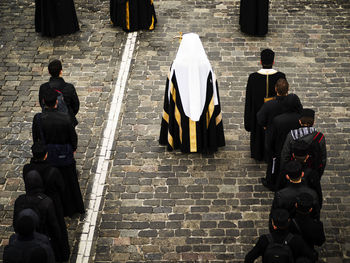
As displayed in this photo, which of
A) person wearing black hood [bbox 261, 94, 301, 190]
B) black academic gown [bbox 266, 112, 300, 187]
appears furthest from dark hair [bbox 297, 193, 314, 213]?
person wearing black hood [bbox 261, 94, 301, 190]

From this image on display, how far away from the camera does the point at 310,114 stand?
25.6 ft

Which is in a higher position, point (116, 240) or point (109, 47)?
point (109, 47)

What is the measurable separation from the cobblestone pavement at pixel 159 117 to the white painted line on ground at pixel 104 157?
0.39 feet

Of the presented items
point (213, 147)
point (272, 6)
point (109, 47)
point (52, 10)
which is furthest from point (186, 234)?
point (272, 6)

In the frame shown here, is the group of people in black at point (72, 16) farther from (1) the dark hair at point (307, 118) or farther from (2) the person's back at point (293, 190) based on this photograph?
(2) the person's back at point (293, 190)

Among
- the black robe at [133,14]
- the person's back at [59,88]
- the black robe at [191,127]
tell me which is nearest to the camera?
the person's back at [59,88]

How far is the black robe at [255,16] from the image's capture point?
13.4 metres

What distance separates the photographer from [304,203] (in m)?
6.55

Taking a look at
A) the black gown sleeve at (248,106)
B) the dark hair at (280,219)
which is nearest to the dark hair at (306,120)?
the black gown sleeve at (248,106)

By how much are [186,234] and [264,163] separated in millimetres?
2223

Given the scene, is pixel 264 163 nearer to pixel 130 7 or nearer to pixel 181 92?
pixel 181 92

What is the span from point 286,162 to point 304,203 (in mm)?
1584

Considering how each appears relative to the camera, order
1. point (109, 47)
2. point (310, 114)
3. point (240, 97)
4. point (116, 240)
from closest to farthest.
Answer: point (310, 114)
point (116, 240)
point (240, 97)
point (109, 47)

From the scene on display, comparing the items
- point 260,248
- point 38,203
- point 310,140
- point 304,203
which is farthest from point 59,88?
point 304,203
